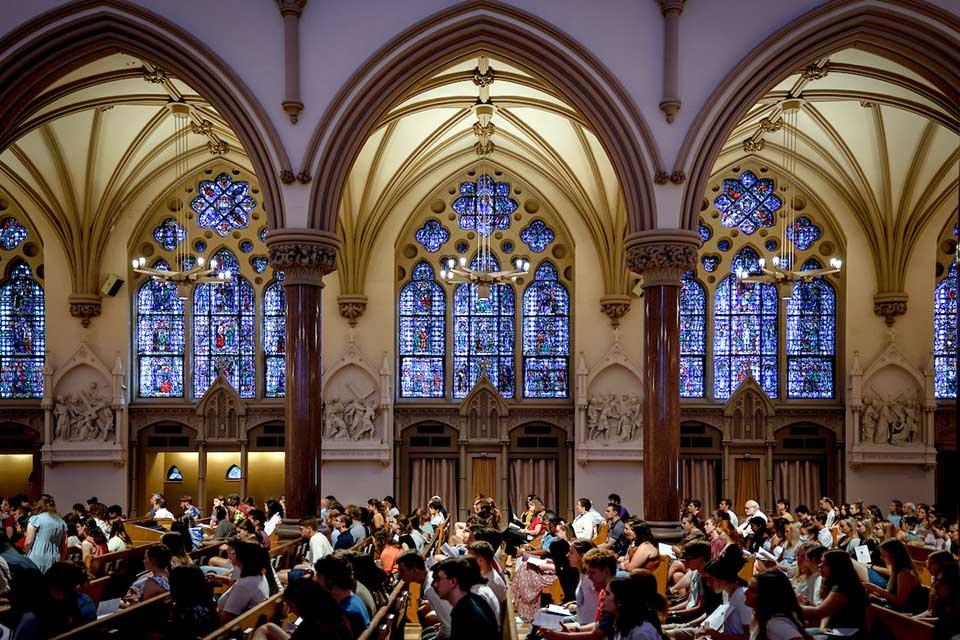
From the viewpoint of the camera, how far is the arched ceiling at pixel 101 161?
1897 centimetres

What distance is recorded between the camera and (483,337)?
21781 millimetres

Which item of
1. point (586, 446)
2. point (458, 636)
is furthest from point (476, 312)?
point (458, 636)

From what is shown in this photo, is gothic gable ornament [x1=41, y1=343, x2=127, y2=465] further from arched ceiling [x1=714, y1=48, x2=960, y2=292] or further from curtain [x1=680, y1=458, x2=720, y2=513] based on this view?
arched ceiling [x1=714, y1=48, x2=960, y2=292]

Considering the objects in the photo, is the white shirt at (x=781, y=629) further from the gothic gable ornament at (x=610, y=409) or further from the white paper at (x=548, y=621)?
the gothic gable ornament at (x=610, y=409)

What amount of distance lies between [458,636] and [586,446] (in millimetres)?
15320

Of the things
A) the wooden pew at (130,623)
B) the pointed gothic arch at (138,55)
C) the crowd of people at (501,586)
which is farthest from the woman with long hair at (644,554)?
the pointed gothic arch at (138,55)

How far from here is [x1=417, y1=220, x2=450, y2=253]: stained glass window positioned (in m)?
22.0

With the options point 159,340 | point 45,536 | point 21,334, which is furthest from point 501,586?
point 21,334

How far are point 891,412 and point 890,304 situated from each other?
7.93 ft

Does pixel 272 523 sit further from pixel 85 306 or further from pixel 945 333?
pixel 945 333

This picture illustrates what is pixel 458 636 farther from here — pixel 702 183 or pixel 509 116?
pixel 509 116

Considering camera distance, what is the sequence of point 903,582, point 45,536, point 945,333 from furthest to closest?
point 945,333 → point 45,536 → point 903,582

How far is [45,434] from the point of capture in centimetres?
2059

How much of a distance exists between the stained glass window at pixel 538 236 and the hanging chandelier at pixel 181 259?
272 inches
